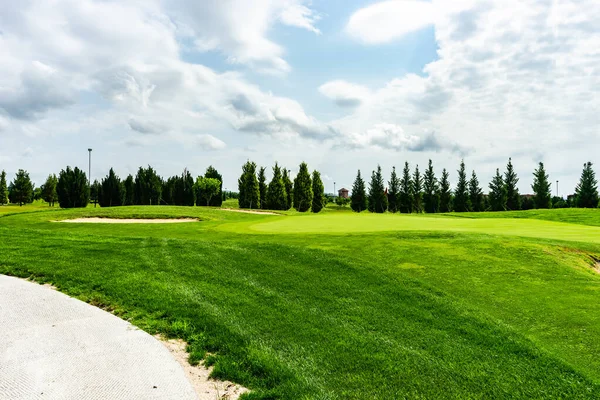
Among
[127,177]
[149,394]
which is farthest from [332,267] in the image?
[127,177]

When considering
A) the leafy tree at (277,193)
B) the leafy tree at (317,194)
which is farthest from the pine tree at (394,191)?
the leafy tree at (277,193)

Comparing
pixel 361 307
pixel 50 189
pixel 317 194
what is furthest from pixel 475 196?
pixel 50 189

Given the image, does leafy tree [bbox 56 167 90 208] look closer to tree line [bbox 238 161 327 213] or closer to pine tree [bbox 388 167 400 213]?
tree line [bbox 238 161 327 213]

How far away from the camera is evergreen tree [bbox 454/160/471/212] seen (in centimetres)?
7744

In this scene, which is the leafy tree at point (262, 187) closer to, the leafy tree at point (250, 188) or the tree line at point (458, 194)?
the leafy tree at point (250, 188)

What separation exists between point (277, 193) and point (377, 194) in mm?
27705

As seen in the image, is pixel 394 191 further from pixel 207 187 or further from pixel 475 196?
pixel 207 187

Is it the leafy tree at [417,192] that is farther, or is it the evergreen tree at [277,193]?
the leafy tree at [417,192]

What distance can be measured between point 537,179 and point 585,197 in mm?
8036

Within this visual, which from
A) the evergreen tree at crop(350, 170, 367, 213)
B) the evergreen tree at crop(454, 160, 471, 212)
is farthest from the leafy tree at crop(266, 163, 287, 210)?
the evergreen tree at crop(454, 160, 471, 212)

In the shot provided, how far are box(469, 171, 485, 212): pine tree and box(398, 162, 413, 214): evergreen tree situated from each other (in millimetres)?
12280

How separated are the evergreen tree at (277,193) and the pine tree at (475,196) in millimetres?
40101

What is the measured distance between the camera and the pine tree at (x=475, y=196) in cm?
7769

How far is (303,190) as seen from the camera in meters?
70.1
